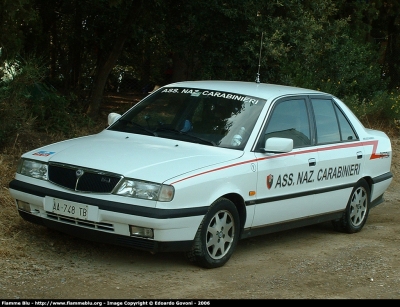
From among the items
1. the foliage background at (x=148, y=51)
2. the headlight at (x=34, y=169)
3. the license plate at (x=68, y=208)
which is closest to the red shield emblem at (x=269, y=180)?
the license plate at (x=68, y=208)

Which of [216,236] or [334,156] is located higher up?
[334,156]

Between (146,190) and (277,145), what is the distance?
1.46 m

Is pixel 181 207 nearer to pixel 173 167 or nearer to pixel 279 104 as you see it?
pixel 173 167

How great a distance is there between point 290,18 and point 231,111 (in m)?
6.29

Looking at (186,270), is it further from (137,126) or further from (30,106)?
(30,106)

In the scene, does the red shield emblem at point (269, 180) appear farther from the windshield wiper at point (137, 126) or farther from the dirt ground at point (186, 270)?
the windshield wiper at point (137, 126)

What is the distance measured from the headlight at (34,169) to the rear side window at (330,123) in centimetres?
289

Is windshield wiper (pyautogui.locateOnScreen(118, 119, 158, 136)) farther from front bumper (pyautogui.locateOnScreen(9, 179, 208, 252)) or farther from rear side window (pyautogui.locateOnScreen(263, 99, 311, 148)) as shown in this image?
front bumper (pyautogui.locateOnScreen(9, 179, 208, 252))

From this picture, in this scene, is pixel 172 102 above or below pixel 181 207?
above

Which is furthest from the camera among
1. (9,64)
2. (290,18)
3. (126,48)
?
(126,48)

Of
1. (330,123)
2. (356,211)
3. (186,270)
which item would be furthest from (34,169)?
(356,211)

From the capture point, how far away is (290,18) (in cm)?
1326

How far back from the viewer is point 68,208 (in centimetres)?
635

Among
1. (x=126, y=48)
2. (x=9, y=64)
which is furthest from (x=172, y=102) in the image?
(x=126, y=48)
